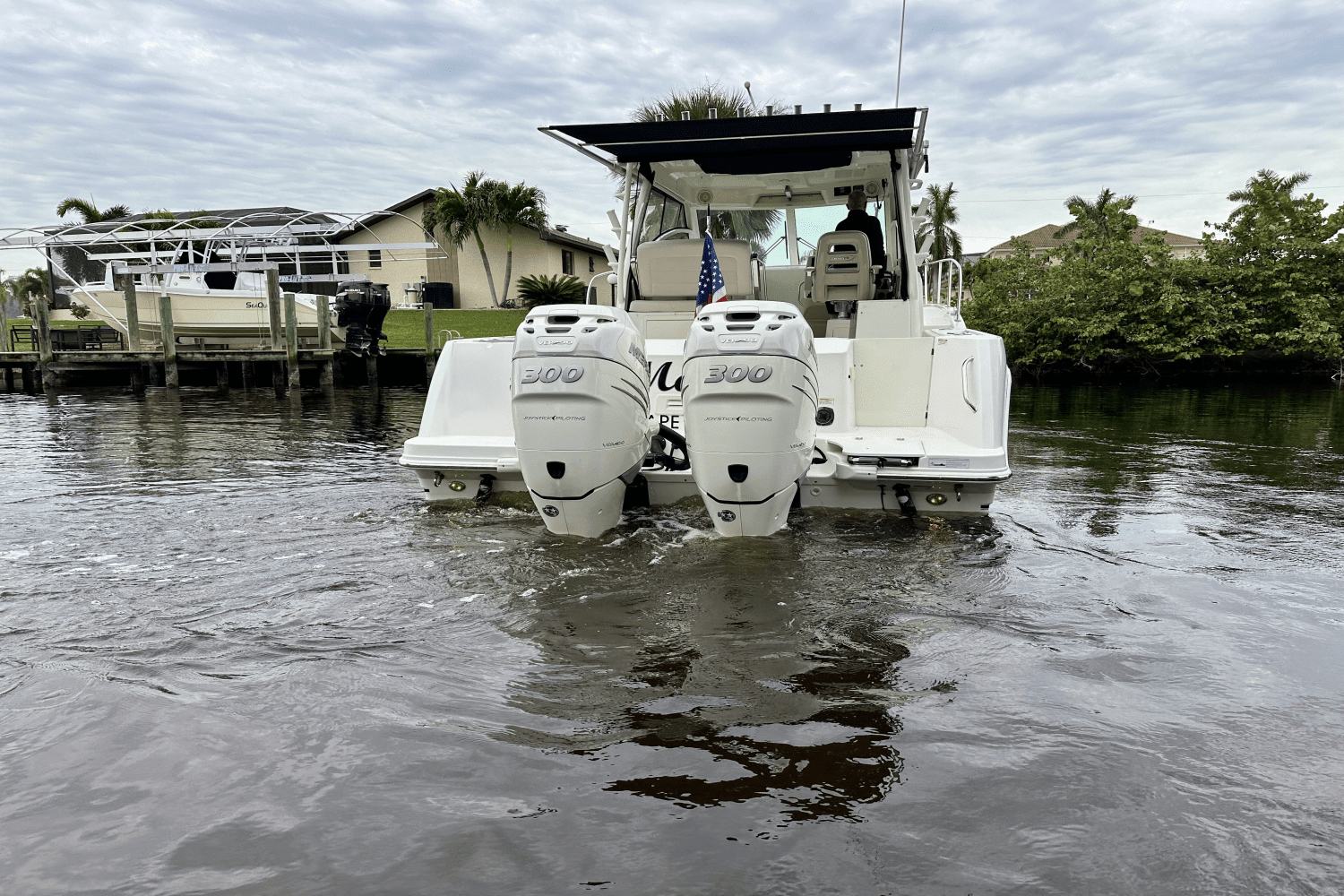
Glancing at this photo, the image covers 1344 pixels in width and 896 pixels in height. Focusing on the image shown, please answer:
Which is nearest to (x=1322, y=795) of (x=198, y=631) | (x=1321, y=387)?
(x=198, y=631)

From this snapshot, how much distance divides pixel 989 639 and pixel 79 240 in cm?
2238

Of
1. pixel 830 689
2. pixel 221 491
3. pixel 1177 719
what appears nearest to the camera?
pixel 1177 719

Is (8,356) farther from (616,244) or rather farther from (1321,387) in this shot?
(1321,387)

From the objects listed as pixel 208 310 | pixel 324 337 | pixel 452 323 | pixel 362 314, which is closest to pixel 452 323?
pixel 452 323

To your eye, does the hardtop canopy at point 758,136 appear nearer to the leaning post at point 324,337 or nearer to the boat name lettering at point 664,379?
the boat name lettering at point 664,379

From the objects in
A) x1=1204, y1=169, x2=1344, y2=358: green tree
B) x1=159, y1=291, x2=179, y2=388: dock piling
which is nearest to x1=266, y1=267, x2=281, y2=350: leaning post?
x1=159, y1=291, x2=179, y2=388: dock piling

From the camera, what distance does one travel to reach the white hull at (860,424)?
15.5 feet

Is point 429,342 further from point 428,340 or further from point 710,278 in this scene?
point 710,278

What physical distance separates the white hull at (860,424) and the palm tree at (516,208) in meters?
28.4

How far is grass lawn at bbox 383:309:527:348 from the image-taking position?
2719 centimetres

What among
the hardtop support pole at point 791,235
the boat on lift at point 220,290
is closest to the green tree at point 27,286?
the boat on lift at point 220,290

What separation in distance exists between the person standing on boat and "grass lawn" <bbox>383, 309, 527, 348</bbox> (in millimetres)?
20008

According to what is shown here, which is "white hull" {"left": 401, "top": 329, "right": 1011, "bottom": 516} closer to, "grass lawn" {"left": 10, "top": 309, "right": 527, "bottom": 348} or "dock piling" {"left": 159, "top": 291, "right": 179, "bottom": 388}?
"dock piling" {"left": 159, "top": 291, "right": 179, "bottom": 388}

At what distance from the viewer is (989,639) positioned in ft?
11.6
